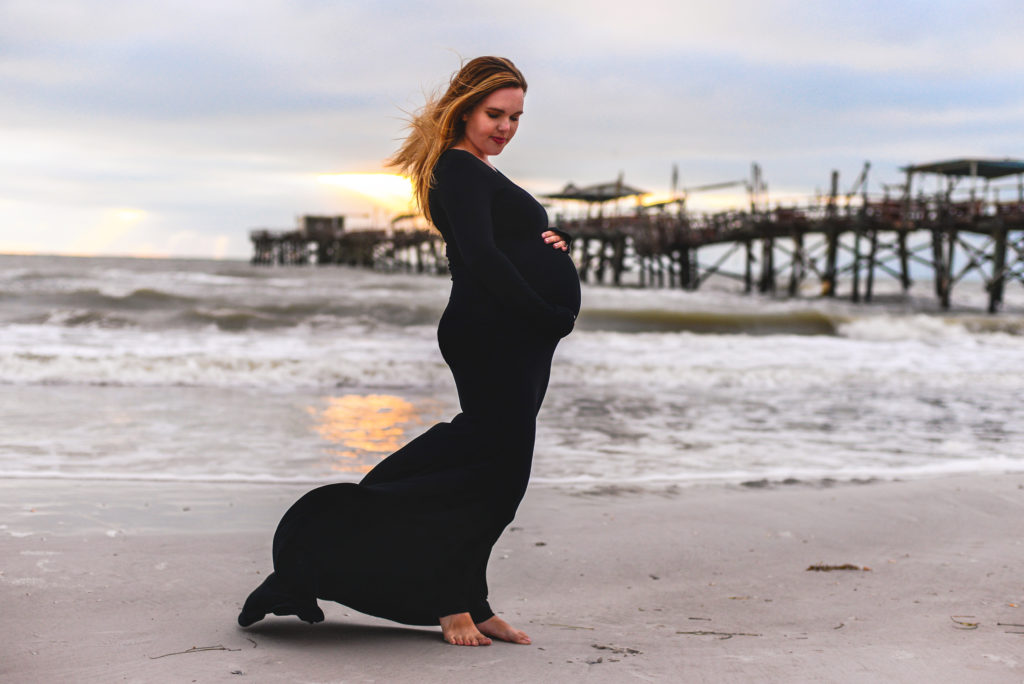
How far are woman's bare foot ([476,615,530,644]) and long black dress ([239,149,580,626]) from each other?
0.09 m

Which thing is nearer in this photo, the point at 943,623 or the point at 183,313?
the point at 943,623

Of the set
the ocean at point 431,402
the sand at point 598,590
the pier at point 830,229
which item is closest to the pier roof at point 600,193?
the pier at point 830,229

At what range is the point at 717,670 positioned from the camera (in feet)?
7.34

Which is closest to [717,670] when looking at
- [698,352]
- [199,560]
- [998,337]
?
[199,560]

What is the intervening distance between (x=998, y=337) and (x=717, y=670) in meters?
17.3

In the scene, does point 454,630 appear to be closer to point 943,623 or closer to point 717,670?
point 717,670

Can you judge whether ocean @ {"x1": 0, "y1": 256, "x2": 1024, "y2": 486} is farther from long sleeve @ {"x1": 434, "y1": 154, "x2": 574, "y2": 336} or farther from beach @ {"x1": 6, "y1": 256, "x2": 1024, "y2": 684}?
long sleeve @ {"x1": 434, "y1": 154, "x2": 574, "y2": 336}

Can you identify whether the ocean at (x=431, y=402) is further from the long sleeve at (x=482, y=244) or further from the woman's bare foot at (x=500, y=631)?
the long sleeve at (x=482, y=244)

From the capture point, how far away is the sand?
2.23 meters

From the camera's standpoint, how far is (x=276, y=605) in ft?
7.88

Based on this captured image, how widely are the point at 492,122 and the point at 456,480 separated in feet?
3.04

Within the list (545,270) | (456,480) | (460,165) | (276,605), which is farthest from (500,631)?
(460,165)

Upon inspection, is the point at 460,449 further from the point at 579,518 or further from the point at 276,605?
the point at 579,518

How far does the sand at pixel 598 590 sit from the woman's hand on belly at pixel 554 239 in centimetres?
105
